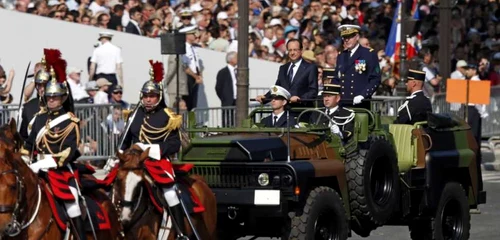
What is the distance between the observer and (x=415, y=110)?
1670 centimetres

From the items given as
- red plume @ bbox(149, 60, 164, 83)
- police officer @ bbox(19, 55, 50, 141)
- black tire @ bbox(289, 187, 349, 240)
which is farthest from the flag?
police officer @ bbox(19, 55, 50, 141)

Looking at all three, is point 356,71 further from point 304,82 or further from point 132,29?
point 132,29

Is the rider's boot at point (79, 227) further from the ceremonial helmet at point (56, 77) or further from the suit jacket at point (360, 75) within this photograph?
the suit jacket at point (360, 75)

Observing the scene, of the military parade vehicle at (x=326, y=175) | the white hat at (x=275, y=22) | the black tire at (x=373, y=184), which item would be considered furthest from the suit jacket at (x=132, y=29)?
the black tire at (x=373, y=184)

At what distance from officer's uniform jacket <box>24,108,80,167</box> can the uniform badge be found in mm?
4520

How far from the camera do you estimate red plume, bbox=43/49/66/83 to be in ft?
41.0

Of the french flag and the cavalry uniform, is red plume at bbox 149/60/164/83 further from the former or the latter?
the french flag

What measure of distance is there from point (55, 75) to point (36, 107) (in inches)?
24.2

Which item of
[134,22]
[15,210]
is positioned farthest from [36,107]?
[134,22]

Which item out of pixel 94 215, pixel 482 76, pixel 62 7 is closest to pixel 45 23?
pixel 62 7

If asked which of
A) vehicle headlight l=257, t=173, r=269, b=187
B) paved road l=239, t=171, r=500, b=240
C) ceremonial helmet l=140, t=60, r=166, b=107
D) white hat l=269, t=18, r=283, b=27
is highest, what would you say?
white hat l=269, t=18, r=283, b=27

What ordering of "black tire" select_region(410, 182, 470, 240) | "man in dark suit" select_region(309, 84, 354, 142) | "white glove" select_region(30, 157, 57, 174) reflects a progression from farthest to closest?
"black tire" select_region(410, 182, 470, 240) < "man in dark suit" select_region(309, 84, 354, 142) < "white glove" select_region(30, 157, 57, 174)

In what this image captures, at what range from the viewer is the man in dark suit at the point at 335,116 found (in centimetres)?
1523

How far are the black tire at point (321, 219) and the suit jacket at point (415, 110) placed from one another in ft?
7.66
